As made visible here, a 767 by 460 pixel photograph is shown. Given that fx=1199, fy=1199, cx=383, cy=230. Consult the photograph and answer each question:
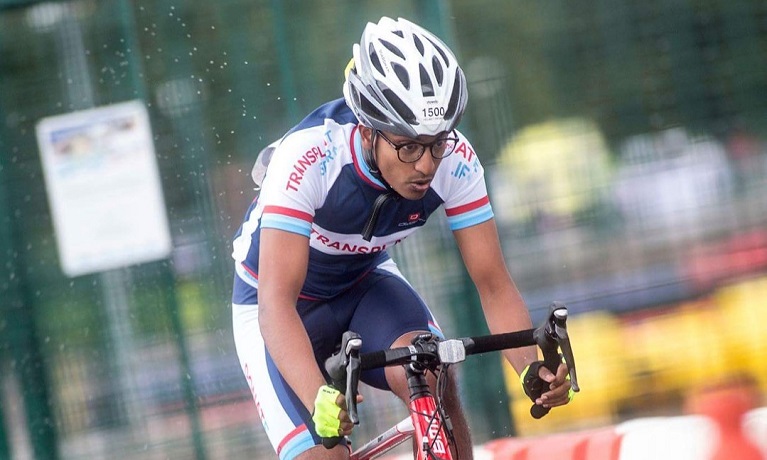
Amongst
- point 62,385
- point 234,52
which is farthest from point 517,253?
point 62,385

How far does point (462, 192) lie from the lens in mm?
4234

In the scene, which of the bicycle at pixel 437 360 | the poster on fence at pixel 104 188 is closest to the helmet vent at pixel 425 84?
the bicycle at pixel 437 360

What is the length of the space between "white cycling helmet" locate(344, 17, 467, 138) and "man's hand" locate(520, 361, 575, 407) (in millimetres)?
807

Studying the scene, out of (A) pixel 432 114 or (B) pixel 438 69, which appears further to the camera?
(B) pixel 438 69

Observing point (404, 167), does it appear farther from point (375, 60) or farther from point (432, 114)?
point (375, 60)

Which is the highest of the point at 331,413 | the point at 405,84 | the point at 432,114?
the point at 405,84

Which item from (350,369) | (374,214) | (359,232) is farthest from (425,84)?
(350,369)

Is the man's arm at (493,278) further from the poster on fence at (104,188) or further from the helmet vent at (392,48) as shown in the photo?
the poster on fence at (104,188)

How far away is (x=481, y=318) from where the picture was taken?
7.49 m

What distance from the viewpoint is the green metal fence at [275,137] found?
7469mm

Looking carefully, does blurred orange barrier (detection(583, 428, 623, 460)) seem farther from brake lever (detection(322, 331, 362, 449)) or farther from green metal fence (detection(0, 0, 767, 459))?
brake lever (detection(322, 331, 362, 449))

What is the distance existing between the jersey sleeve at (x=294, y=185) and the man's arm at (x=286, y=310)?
43 mm

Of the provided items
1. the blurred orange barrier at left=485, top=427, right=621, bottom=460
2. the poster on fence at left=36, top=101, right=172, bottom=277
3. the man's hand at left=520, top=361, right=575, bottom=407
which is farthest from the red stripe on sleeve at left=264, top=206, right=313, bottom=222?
the poster on fence at left=36, top=101, right=172, bottom=277

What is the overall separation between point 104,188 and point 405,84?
15.0 feet
